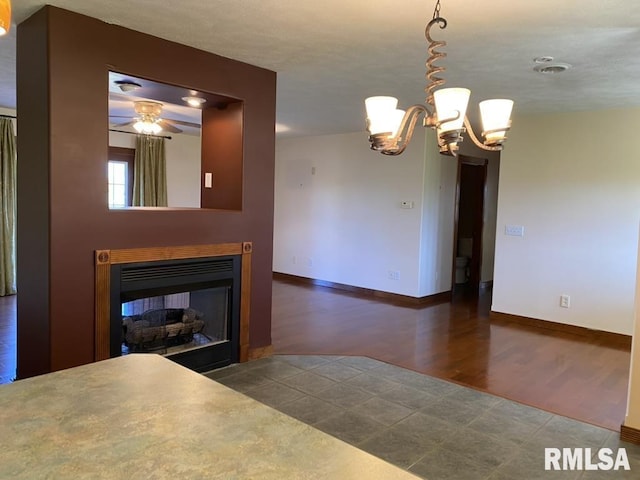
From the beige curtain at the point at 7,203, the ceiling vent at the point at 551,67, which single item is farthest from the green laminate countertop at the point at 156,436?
the beige curtain at the point at 7,203

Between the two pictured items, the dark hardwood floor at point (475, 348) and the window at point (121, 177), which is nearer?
the dark hardwood floor at point (475, 348)

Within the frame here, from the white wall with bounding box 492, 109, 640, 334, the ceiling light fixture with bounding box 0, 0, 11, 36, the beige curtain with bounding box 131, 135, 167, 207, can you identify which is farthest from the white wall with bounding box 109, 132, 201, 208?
the ceiling light fixture with bounding box 0, 0, 11, 36

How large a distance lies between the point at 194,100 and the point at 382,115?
2034mm

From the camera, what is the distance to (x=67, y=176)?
108 inches

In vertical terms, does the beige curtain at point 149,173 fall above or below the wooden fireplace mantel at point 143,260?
above

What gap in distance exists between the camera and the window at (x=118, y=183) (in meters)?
7.06

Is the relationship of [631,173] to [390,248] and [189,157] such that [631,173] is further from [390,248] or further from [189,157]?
[189,157]

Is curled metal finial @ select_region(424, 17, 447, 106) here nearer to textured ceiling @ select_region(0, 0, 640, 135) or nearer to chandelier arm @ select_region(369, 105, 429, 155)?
chandelier arm @ select_region(369, 105, 429, 155)

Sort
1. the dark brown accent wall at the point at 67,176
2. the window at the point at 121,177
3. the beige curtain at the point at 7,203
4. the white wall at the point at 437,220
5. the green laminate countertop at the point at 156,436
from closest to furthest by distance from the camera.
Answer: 1. the green laminate countertop at the point at 156,436
2. the dark brown accent wall at the point at 67,176
3. the beige curtain at the point at 7,203
4. the white wall at the point at 437,220
5. the window at the point at 121,177

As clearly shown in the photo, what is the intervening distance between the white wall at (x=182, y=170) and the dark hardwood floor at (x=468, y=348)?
8.82ft

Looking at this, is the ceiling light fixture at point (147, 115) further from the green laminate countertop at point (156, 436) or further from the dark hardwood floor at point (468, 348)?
the green laminate countertop at point (156, 436)

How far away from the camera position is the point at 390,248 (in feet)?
21.6

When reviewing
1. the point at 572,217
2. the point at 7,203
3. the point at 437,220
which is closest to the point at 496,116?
the point at 572,217

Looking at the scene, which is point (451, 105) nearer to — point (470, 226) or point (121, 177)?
point (121, 177)
